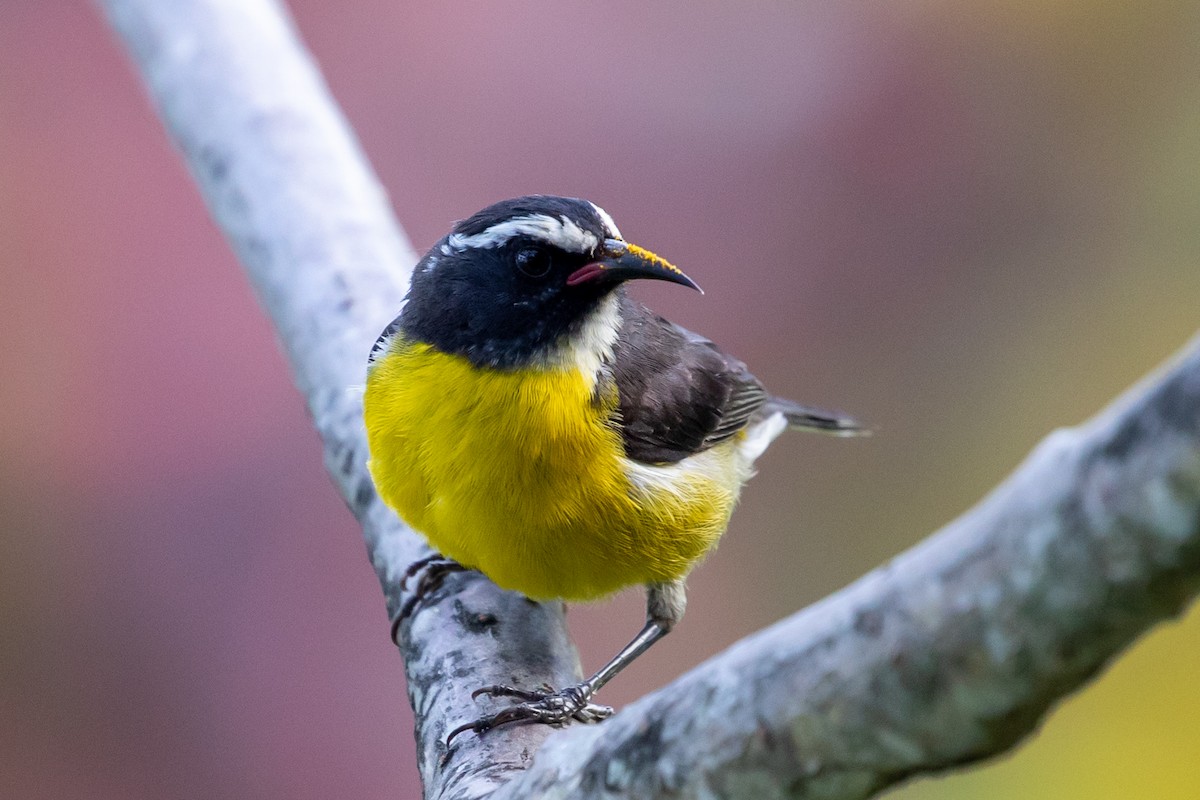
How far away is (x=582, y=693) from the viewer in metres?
3.20

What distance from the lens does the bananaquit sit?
3330mm

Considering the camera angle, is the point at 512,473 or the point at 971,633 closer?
the point at 971,633

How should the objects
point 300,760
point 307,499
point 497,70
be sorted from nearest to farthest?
point 300,760 → point 307,499 → point 497,70

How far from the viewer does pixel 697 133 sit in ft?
28.0

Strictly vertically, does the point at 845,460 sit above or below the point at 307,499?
below

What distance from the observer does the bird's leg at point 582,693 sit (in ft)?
9.35

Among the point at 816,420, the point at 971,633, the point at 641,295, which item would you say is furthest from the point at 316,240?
the point at 641,295

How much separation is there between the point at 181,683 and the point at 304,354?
3.09m

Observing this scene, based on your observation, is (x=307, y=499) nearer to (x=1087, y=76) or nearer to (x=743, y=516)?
(x=743, y=516)

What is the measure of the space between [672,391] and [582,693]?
1.19 meters

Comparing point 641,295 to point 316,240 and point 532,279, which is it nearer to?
point 316,240

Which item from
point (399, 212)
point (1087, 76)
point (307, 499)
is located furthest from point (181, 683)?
point (1087, 76)

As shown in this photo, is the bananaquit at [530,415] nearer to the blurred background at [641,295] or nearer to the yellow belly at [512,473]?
the yellow belly at [512,473]

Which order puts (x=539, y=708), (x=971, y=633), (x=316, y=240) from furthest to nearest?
(x=316, y=240), (x=539, y=708), (x=971, y=633)
